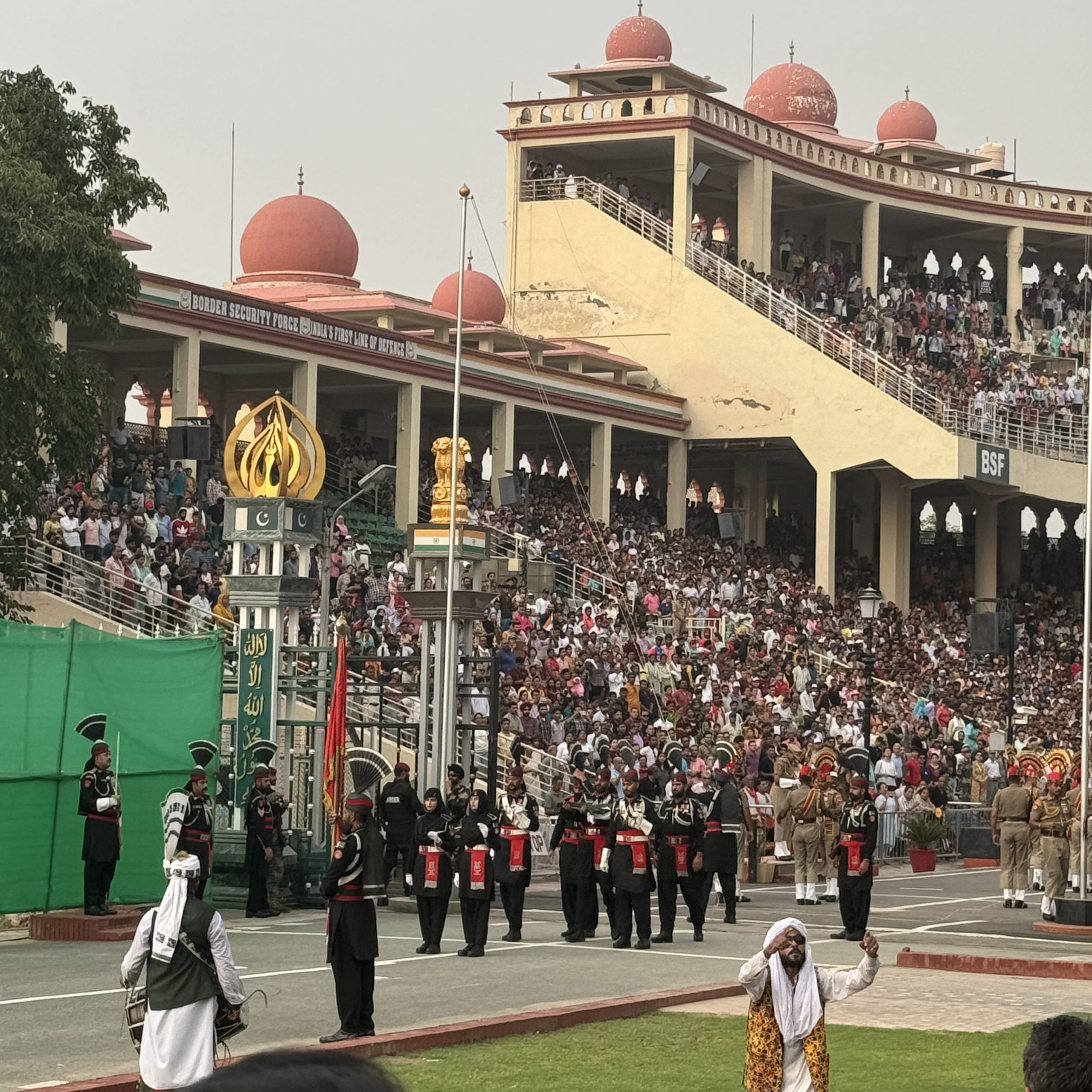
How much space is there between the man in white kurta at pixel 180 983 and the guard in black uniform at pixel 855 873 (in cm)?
1165

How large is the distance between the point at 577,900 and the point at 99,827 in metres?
4.38

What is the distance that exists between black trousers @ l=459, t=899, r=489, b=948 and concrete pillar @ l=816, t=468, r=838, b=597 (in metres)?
32.7

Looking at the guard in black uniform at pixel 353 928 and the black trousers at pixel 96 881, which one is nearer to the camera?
the guard in black uniform at pixel 353 928

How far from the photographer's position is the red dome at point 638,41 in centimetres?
5784

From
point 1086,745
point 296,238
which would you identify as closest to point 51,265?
point 1086,745

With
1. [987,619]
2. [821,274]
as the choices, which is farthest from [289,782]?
[821,274]

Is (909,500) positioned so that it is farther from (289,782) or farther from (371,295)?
(289,782)

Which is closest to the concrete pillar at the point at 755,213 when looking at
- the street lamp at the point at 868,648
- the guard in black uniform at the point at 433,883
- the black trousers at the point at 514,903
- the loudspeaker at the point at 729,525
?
the loudspeaker at the point at 729,525

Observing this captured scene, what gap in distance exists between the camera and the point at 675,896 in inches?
837

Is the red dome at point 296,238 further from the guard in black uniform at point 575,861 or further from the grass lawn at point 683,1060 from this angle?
the grass lawn at point 683,1060

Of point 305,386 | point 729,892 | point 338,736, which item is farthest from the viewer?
point 305,386

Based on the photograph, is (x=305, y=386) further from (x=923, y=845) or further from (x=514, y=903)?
(x=514, y=903)

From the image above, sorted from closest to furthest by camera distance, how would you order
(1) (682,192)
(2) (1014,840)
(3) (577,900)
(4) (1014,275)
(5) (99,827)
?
(5) (99,827) < (3) (577,900) < (2) (1014,840) < (1) (682,192) < (4) (1014,275)

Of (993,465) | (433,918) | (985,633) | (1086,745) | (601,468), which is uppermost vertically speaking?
(993,465)
